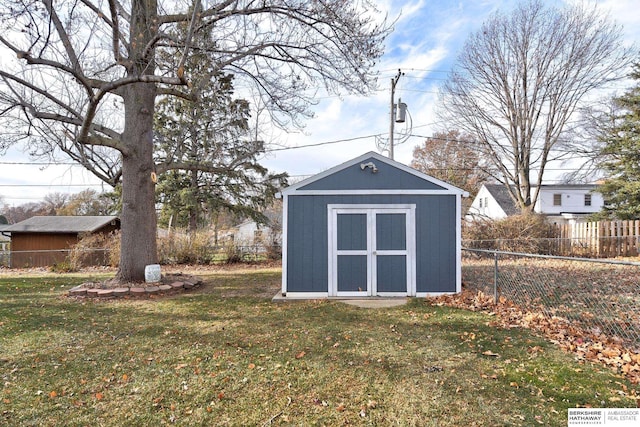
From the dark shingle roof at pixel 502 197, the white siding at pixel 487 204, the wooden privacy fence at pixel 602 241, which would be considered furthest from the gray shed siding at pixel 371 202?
the white siding at pixel 487 204

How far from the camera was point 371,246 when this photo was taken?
6.55 m

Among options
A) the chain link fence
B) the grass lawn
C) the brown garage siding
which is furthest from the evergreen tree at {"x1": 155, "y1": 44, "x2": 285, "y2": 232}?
the grass lawn

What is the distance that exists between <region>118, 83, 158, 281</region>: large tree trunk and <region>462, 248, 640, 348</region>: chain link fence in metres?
6.96

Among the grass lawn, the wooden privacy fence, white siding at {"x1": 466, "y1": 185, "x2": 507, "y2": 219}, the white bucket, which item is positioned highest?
white siding at {"x1": 466, "y1": 185, "x2": 507, "y2": 219}

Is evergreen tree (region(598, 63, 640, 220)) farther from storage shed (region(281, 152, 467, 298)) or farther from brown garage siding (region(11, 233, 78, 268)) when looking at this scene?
brown garage siding (region(11, 233, 78, 268))

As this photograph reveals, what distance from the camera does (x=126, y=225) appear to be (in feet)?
23.8

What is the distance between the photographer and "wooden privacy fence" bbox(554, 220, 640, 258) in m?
12.7

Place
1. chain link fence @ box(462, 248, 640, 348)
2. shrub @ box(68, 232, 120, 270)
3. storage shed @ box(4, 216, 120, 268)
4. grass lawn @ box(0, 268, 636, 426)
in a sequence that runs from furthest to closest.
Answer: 1. storage shed @ box(4, 216, 120, 268)
2. shrub @ box(68, 232, 120, 270)
3. chain link fence @ box(462, 248, 640, 348)
4. grass lawn @ box(0, 268, 636, 426)

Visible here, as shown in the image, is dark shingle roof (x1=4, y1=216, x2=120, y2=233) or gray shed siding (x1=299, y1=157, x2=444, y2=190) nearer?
gray shed siding (x1=299, y1=157, x2=444, y2=190)

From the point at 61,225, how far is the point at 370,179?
19179 mm

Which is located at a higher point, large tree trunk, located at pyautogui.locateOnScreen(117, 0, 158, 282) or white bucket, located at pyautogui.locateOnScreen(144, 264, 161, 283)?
large tree trunk, located at pyautogui.locateOnScreen(117, 0, 158, 282)

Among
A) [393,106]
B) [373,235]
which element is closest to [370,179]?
[373,235]

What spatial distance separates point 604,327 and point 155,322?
6.34 m

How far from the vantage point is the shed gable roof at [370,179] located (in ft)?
21.5
